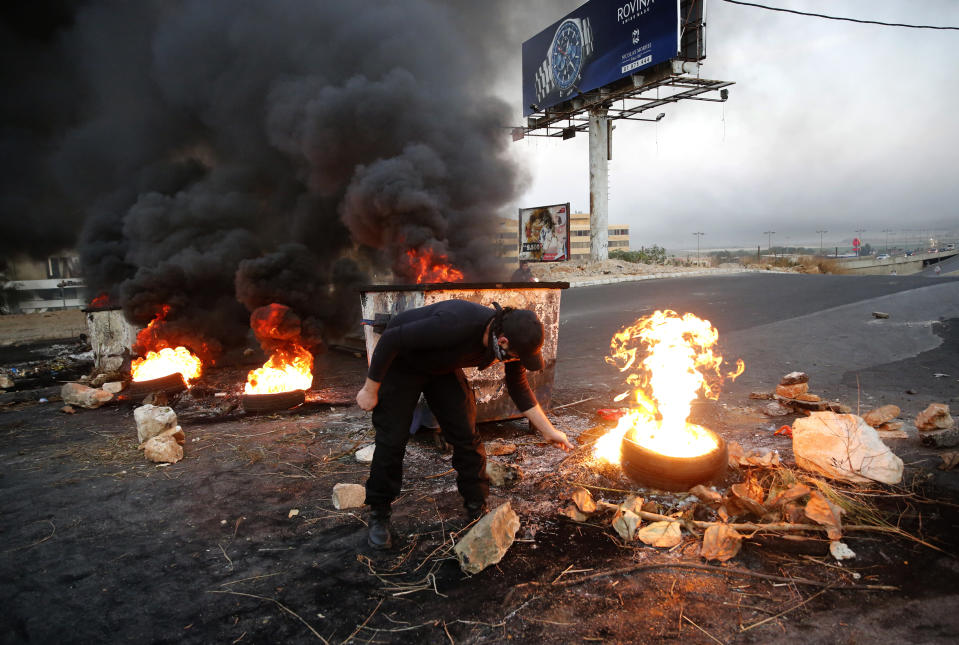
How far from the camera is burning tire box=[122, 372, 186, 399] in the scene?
331 inches

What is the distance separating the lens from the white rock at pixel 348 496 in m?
3.98

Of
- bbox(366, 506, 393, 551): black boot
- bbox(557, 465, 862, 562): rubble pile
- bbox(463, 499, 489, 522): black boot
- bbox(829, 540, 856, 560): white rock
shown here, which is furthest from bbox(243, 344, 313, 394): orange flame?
bbox(829, 540, 856, 560): white rock

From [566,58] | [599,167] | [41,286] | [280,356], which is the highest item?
[566,58]

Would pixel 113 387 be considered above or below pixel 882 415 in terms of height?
below

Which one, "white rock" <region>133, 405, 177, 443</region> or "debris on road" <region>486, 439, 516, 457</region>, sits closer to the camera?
Result: "debris on road" <region>486, 439, 516, 457</region>

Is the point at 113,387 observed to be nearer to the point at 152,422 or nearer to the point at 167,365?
the point at 167,365

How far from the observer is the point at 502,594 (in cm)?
280

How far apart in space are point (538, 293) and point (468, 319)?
2.80 meters

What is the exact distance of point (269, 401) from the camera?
23.9 feet

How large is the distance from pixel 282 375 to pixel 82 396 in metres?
3.01

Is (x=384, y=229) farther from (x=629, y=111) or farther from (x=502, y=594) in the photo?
(x=629, y=111)

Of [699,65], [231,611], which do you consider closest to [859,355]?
[231,611]

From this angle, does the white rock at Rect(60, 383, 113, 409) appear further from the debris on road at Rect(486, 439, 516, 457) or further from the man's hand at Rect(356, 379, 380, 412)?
the man's hand at Rect(356, 379, 380, 412)

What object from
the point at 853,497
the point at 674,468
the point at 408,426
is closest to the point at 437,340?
the point at 408,426
